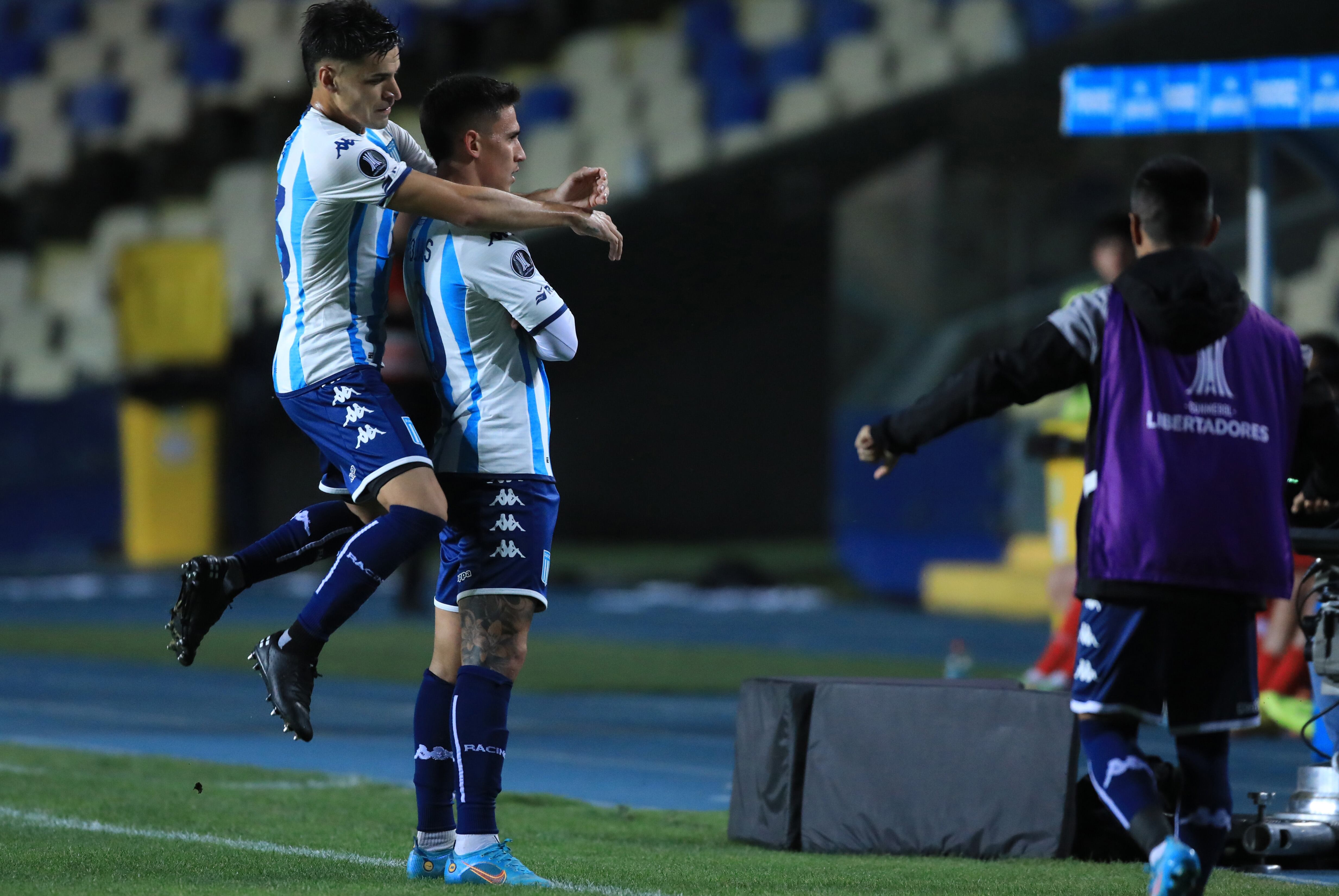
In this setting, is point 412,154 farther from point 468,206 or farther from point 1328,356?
point 1328,356

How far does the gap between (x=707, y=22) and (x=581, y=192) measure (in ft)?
56.7

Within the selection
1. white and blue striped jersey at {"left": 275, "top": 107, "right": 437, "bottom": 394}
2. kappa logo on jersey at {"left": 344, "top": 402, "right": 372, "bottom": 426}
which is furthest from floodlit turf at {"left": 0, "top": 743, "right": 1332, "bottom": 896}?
white and blue striped jersey at {"left": 275, "top": 107, "right": 437, "bottom": 394}

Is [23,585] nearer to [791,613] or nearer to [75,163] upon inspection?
[75,163]

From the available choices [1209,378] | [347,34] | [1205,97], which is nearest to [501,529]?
[347,34]

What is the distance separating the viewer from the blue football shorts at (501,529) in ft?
14.4

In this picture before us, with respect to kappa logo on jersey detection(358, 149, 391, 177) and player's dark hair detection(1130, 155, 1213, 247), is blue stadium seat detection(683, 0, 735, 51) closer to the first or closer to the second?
kappa logo on jersey detection(358, 149, 391, 177)

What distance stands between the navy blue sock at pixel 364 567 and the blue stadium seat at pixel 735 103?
16676 mm

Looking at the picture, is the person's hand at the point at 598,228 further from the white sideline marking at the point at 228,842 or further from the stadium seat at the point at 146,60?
the stadium seat at the point at 146,60

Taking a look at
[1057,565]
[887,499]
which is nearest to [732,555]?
[887,499]

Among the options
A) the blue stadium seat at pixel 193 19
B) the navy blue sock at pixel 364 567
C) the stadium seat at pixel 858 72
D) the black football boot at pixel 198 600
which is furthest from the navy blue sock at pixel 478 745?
the blue stadium seat at pixel 193 19

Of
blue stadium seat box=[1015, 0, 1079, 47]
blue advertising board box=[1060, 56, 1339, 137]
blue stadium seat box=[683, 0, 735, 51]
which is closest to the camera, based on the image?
blue advertising board box=[1060, 56, 1339, 137]

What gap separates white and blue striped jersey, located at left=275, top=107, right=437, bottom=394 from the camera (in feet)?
14.2

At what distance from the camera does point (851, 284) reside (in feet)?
58.2

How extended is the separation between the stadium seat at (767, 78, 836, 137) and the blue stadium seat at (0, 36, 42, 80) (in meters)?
→ 9.01
